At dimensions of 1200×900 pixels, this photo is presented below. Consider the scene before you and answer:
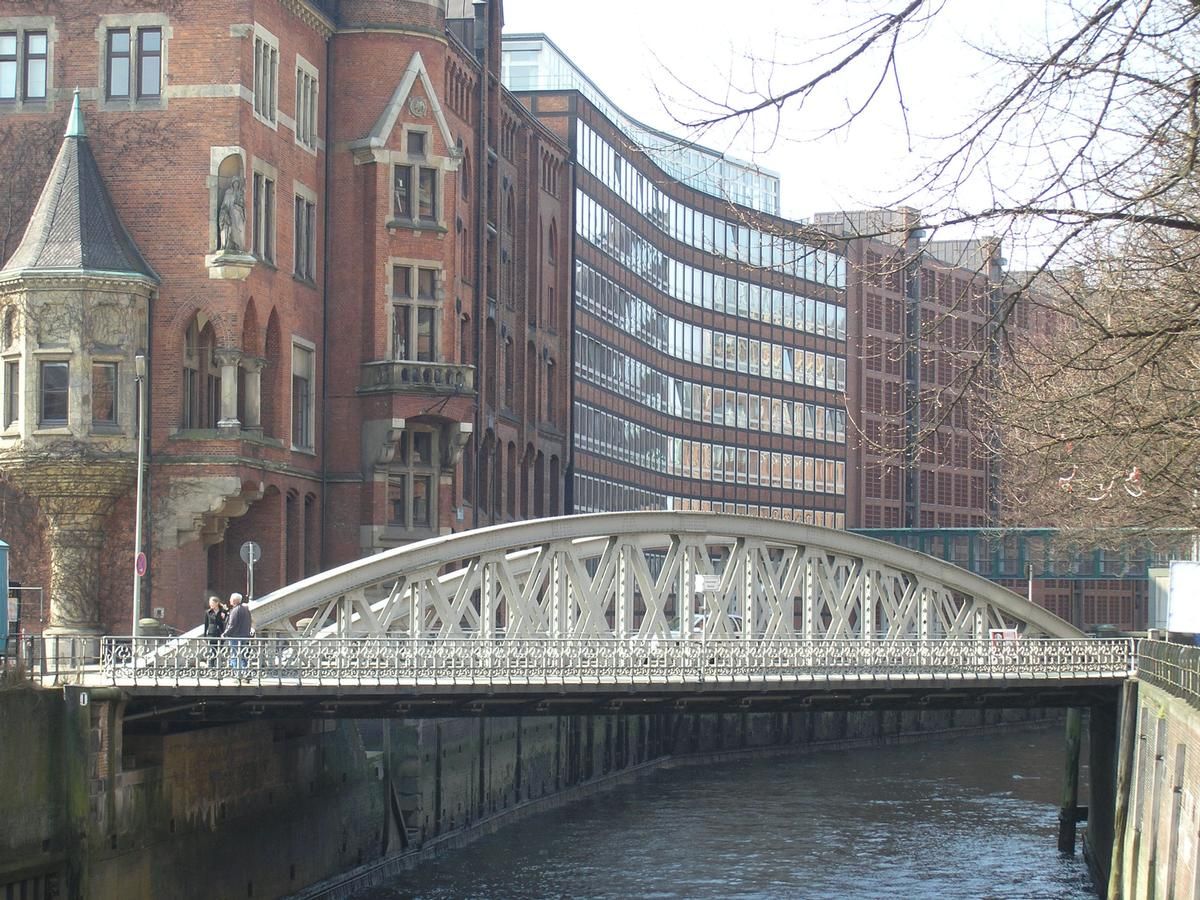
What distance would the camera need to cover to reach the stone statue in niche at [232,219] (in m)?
50.7

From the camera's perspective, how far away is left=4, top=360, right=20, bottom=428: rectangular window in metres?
48.9

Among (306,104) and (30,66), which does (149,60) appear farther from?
(306,104)

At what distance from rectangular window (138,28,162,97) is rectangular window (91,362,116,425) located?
259 inches

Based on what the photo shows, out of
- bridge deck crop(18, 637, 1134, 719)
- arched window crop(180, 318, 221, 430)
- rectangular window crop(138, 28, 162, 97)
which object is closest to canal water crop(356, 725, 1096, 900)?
bridge deck crop(18, 637, 1134, 719)

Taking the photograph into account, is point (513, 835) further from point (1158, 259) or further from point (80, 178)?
point (1158, 259)

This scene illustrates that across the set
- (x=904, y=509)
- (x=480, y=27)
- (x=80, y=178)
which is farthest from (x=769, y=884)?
(x=904, y=509)

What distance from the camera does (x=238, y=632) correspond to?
38.6 metres

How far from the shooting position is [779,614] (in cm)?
4800

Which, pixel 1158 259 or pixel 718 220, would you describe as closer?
pixel 1158 259

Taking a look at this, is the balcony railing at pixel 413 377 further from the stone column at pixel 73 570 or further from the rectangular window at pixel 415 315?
the stone column at pixel 73 570

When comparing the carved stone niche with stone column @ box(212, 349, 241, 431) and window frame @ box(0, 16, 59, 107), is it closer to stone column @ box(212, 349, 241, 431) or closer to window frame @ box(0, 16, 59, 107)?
stone column @ box(212, 349, 241, 431)

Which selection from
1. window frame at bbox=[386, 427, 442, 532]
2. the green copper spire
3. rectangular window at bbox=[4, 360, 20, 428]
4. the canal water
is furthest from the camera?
window frame at bbox=[386, 427, 442, 532]

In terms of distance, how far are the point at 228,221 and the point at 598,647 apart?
15559 mm

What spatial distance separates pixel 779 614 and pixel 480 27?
88.7 ft
